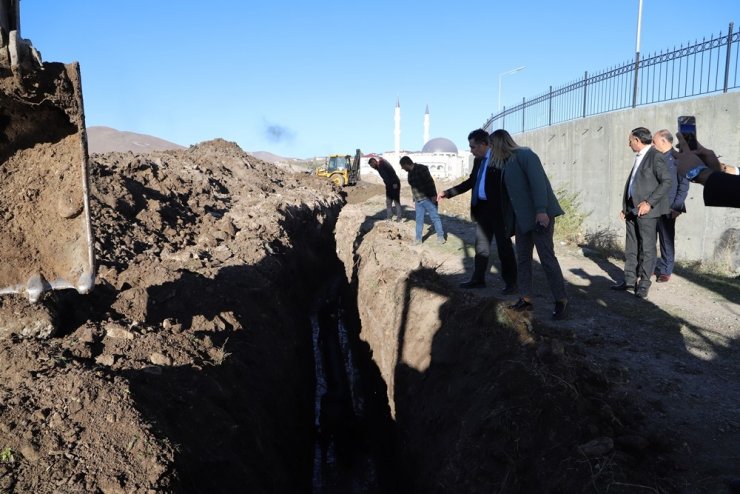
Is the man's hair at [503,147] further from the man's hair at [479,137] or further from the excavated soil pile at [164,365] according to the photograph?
the excavated soil pile at [164,365]

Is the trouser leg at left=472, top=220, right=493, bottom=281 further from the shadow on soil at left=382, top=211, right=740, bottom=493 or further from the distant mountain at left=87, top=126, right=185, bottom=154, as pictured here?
the distant mountain at left=87, top=126, right=185, bottom=154

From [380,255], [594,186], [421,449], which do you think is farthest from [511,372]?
[594,186]

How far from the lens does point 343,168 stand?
29.7 meters

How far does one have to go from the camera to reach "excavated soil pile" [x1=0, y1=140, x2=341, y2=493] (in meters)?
2.91

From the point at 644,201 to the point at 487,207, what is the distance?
1.54m

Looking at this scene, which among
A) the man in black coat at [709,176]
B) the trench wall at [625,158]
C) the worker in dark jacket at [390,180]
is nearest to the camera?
the man in black coat at [709,176]

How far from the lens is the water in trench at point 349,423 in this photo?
18.6ft

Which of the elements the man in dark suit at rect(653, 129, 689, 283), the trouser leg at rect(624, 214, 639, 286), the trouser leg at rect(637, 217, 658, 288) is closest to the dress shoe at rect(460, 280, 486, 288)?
the trouser leg at rect(624, 214, 639, 286)

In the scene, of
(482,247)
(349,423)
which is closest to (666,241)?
(482,247)

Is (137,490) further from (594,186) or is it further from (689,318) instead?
(594,186)

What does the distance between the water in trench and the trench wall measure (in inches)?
209

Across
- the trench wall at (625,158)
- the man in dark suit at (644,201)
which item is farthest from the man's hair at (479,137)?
the trench wall at (625,158)

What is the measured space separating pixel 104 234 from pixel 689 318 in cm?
616

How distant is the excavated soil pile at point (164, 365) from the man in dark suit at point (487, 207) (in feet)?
8.58
